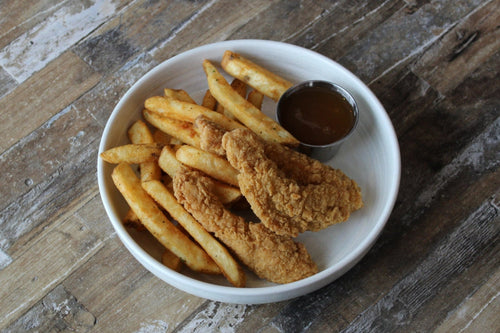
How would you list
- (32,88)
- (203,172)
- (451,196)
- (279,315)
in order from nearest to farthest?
(203,172) → (279,315) → (451,196) → (32,88)

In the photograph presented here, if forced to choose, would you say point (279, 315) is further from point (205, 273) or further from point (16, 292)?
point (16, 292)

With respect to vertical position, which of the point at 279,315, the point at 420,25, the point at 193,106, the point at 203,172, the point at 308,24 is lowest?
the point at 279,315

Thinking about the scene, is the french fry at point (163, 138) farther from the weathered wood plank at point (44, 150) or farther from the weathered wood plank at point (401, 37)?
the weathered wood plank at point (401, 37)

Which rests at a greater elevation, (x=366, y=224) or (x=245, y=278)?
(x=245, y=278)

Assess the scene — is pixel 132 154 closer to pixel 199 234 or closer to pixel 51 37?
pixel 199 234

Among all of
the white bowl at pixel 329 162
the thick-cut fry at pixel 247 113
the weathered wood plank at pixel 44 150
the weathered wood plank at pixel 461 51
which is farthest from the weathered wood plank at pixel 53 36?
the weathered wood plank at pixel 461 51

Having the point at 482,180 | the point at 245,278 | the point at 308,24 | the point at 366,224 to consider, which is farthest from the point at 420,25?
the point at 245,278

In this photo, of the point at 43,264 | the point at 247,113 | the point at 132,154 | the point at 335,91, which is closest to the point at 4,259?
the point at 43,264
